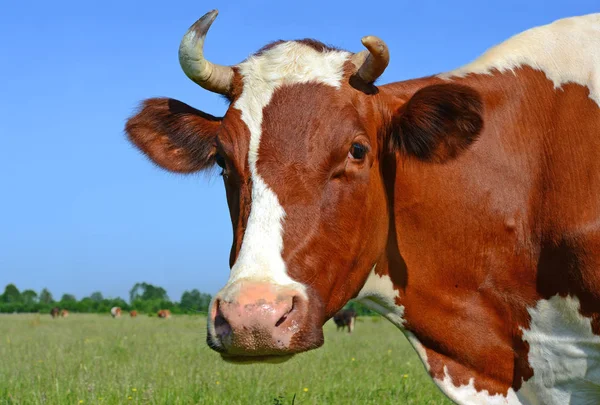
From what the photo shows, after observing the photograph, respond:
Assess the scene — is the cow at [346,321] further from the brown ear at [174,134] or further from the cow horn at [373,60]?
the cow horn at [373,60]

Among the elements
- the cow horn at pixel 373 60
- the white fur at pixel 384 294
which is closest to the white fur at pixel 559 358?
the white fur at pixel 384 294

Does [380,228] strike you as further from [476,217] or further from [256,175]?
[256,175]

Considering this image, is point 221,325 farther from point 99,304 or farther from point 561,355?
point 99,304

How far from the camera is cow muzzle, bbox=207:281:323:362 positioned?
378 centimetres

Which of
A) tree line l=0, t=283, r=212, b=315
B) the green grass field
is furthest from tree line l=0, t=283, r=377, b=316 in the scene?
the green grass field

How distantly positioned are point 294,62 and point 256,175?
913 mm

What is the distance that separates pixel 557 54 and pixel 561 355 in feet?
6.95

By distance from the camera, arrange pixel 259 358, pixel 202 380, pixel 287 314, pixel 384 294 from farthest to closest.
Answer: pixel 202 380, pixel 384 294, pixel 259 358, pixel 287 314

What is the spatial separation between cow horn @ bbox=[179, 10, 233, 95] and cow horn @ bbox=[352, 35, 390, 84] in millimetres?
891

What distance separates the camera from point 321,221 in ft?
14.4

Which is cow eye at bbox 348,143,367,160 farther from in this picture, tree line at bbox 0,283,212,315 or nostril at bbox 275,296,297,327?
tree line at bbox 0,283,212,315

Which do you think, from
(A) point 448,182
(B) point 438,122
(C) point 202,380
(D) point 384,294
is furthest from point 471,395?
(C) point 202,380

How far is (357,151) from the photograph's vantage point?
4.62 m

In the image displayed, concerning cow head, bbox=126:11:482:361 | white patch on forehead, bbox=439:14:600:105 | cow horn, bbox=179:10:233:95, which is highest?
white patch on forehead, bbox=439:14:600:105
